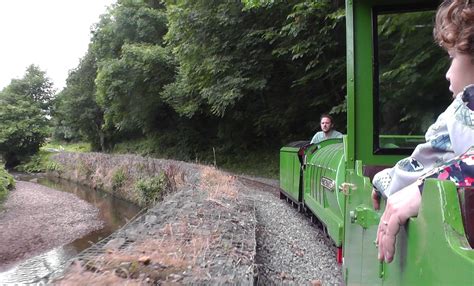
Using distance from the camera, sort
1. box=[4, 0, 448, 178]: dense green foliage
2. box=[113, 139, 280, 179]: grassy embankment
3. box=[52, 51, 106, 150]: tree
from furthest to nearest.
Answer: box=[52, 51, 106, 150]: tree, box=[113, 139, 280, 179]: grassy embankment, box=[4, 0, 448, 178]: dense green foliage

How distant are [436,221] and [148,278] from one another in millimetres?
3289

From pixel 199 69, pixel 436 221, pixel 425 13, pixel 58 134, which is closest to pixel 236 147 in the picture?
pixel 199 69

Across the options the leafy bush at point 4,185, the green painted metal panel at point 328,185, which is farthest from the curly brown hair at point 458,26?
the leafy bush at point 4,185

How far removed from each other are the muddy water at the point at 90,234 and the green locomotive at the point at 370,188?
5.30m

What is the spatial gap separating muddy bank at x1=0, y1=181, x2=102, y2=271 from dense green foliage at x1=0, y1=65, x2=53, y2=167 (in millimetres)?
22097

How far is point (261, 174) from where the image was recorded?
20.4m

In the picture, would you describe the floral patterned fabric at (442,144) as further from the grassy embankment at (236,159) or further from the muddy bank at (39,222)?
the grassy embankment at (236,159)

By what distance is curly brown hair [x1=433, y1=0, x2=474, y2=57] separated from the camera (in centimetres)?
131

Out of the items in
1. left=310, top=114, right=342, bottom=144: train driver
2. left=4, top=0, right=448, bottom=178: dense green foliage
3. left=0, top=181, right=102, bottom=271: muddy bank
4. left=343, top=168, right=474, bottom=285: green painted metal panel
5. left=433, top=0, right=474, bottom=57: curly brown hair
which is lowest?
left=0, top=181, right=102, bottom=271: muddy bank

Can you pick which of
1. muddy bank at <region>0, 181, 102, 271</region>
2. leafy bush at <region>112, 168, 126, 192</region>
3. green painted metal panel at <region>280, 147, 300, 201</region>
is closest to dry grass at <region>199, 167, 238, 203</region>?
green painted metal panel at <region>280, 147, 300, 201</region>

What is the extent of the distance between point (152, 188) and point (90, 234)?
258cm

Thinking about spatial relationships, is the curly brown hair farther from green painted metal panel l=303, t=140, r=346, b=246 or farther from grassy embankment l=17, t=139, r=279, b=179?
grassy embankment l=17, t=139, r=279, b=179

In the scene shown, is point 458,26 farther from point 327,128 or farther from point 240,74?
point 240,74

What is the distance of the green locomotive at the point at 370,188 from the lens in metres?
1.15
